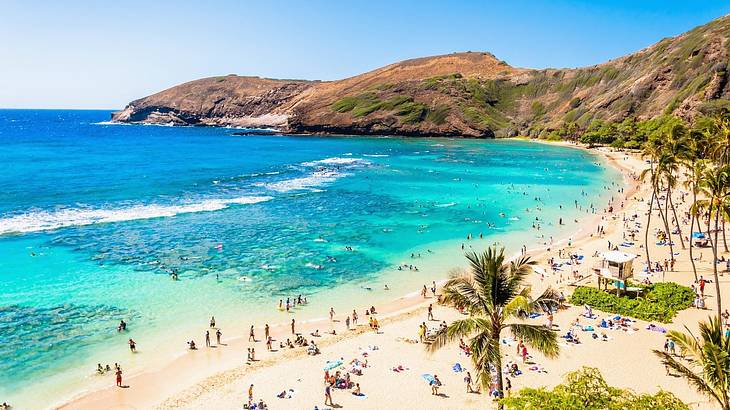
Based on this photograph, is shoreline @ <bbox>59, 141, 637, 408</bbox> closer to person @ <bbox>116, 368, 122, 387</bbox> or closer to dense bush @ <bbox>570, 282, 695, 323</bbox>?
person @ <bbox>116, 368, 122, 387</bbox>

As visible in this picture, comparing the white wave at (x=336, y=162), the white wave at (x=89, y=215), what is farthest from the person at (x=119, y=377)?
the white wave at (x=336, y=162)

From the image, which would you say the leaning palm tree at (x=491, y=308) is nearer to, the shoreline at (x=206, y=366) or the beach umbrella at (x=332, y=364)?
the beach umbrella at (x=332, y=364)

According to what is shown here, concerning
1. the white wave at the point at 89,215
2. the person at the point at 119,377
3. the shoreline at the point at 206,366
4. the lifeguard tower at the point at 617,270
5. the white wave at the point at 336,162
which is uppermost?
the white wave at the point at 336,162

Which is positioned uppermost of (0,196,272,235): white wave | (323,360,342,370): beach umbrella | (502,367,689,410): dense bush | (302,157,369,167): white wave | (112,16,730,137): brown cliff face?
(112,16,730,137): brown cliff face

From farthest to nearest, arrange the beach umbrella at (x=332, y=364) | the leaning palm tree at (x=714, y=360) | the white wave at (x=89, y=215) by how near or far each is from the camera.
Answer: the white wave at (x=89, y=215) → the beach umbrella at (x=332, y=364) → the leaning palm tree at (x=714, y=360)

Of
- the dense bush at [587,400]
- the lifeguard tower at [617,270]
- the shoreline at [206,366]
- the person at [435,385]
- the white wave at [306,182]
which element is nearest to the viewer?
the dense bush at [587,400]

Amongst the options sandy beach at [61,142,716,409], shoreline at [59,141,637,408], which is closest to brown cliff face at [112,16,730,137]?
sandy beach at [61,142,716,409]

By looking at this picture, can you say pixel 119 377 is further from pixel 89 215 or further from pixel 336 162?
pixel 336 162
